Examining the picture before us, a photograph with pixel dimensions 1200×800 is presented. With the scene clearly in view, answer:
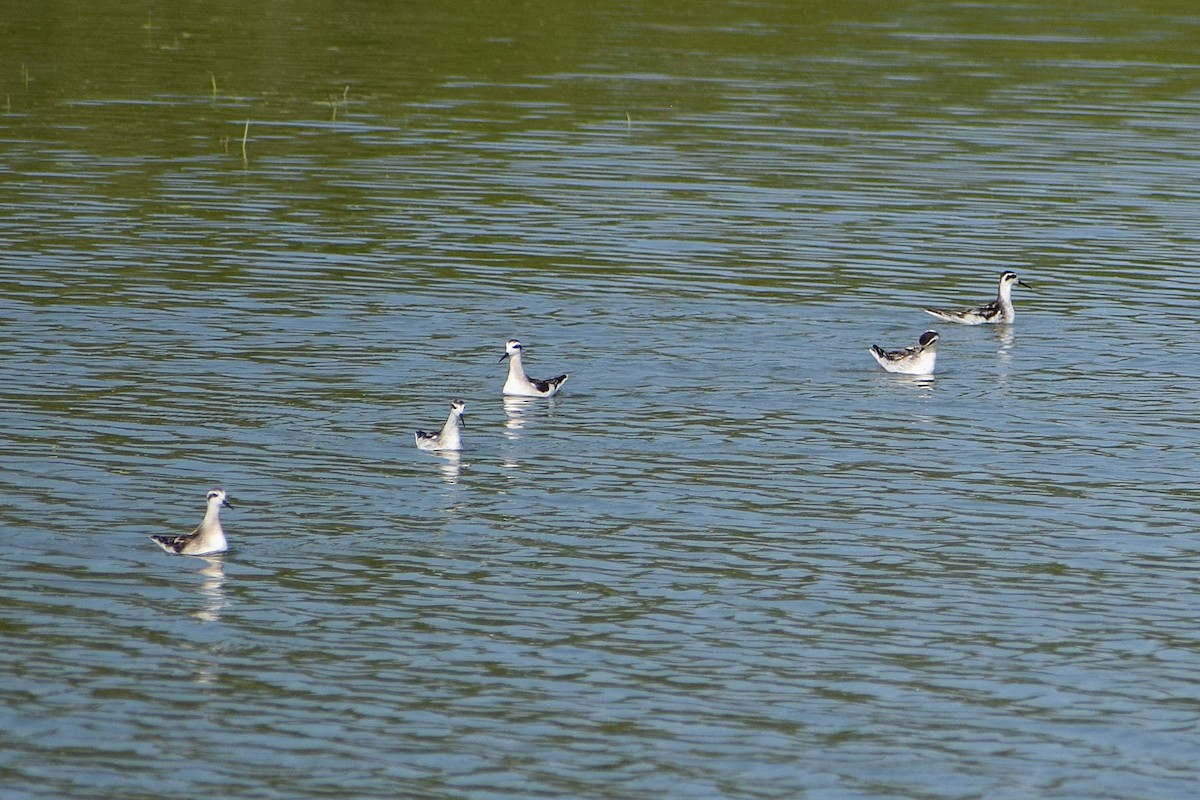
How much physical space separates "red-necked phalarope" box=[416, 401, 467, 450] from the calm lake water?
0.29 metres

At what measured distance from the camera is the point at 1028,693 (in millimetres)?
15125

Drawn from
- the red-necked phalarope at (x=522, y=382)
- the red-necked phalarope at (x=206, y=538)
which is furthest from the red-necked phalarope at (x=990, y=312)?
the red-necked phalarope at (x=206, y=538)

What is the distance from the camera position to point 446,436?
21375 millimetres

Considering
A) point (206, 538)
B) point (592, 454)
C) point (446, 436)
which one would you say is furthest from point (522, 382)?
point (206, 538)

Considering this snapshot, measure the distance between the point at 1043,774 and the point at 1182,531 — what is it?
6274mm

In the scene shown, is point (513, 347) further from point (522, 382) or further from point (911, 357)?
point (911, 357)

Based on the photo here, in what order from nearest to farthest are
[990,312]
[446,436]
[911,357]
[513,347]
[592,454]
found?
[446,436]
[592,454]
[513,347]
[911,357]
[990,312]

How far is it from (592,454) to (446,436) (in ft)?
5.33

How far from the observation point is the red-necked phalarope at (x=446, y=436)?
2130cm

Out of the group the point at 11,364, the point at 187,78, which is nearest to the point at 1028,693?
the point at 11,364

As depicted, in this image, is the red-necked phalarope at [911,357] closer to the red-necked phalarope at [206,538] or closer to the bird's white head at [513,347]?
the bird's white head at [513,347]

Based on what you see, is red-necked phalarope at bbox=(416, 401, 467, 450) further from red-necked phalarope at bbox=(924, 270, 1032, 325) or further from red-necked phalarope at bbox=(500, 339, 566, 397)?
red-necked phalarope at bbox=(924, 270, 1032, 325)

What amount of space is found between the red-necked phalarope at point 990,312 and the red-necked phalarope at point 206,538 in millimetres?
14747

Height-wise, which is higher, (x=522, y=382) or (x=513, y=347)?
(x=513, y=347)
